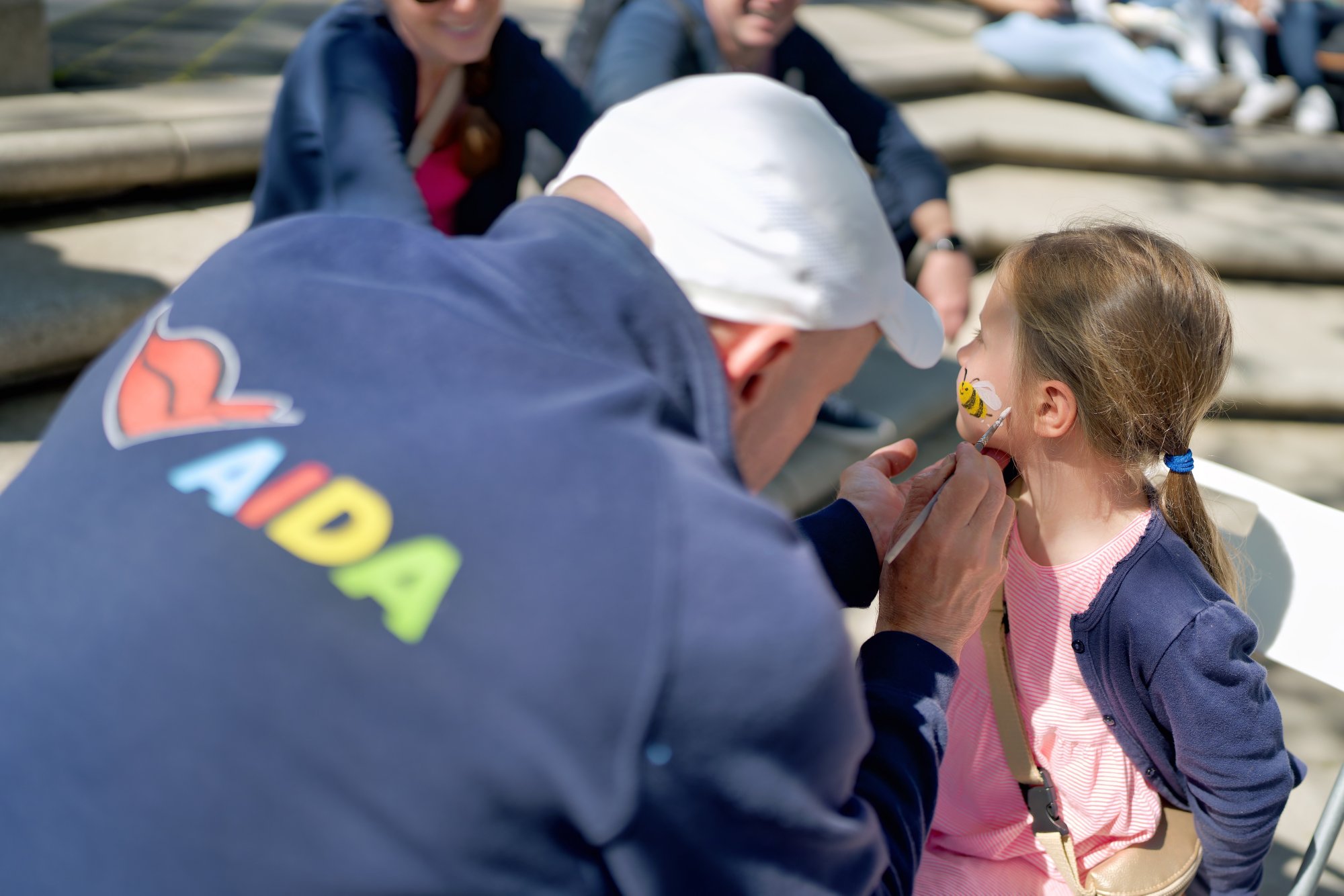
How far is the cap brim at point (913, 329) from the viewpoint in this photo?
118 centimetres

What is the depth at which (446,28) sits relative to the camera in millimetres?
2352

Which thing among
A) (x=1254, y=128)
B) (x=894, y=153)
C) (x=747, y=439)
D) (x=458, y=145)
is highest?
(x=747, y=439)

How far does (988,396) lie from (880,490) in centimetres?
29

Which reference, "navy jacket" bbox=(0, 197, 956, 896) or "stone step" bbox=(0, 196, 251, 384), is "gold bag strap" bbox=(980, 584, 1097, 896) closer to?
"navy jacket" bbox=(0, 197, 956, 896)

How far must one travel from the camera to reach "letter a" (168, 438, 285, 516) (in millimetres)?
782

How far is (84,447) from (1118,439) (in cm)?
134

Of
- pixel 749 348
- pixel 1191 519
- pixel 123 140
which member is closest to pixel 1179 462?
pixel 1191 519

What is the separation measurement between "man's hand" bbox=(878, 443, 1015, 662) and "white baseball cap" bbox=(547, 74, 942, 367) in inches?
12.9

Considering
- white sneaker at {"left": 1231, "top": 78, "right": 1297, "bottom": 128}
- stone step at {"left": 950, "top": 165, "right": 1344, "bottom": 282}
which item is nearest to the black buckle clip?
stone step at {"left": 950, "top": 165, "right": 1344, "bottom": 282}

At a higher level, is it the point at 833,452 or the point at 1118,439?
the point at 1118,439

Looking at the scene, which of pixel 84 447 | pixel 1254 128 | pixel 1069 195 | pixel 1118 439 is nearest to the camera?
pixel 84 447

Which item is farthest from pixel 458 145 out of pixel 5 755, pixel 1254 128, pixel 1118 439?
pixel 1254 128

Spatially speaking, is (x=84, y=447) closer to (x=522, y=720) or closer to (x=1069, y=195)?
(x=522, y=720)

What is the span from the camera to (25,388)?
281cm
